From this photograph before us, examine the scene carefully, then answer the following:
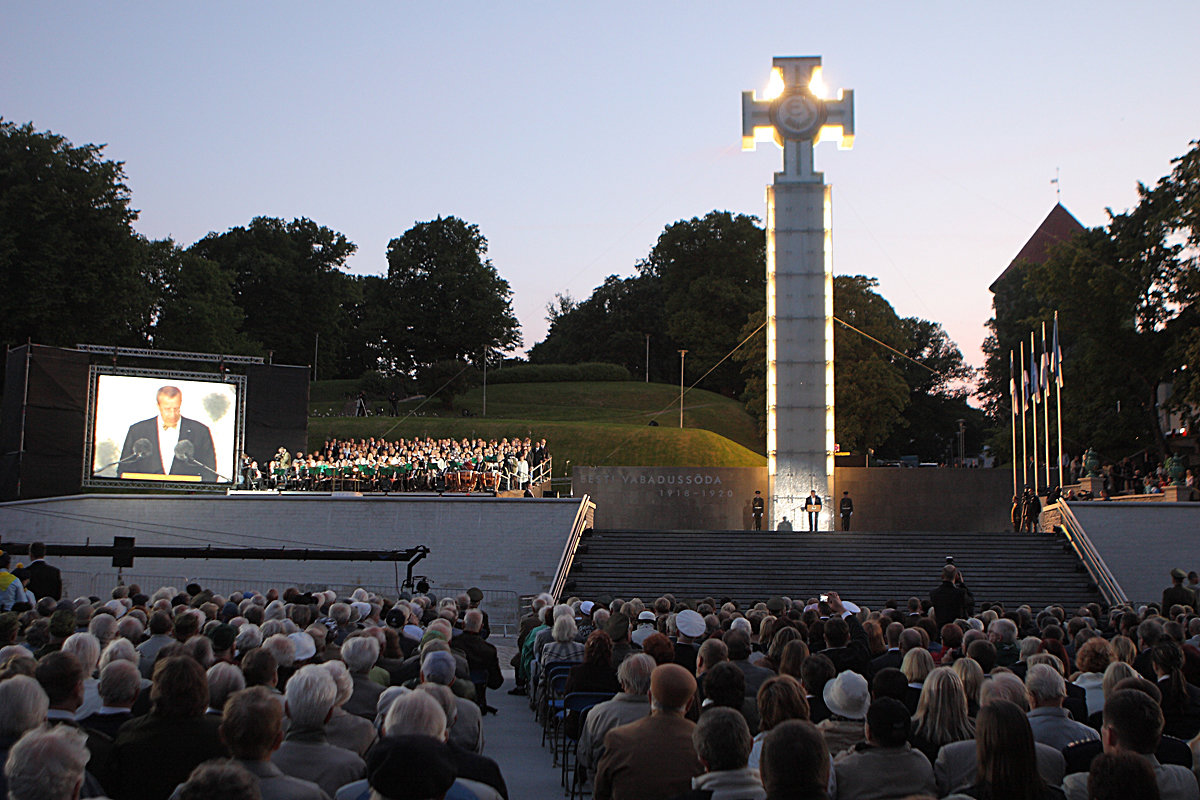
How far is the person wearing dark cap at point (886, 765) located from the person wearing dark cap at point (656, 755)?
0.63m

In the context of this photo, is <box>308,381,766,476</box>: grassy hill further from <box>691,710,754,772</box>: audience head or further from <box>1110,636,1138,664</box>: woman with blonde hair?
<box>691,710,754,772</box>: audience head

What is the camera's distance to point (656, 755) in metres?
4.76

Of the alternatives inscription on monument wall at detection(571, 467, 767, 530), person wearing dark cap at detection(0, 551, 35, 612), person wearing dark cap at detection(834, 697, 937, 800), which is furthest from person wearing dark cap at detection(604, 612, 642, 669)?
inscription on monument wall at detection(571, 467, 767, 530)

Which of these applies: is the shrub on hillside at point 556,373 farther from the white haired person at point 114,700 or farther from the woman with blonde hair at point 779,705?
the woman with blonde hair at point 779,705

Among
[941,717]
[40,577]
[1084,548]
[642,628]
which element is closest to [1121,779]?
[941,717]

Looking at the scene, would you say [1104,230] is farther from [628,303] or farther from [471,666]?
[628,303]

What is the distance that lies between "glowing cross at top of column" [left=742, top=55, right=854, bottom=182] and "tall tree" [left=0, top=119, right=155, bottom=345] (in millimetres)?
20179

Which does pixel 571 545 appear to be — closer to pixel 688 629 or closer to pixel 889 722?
pixel 688 629

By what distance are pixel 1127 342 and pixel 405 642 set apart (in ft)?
99.0

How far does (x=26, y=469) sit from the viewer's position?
1080 inches

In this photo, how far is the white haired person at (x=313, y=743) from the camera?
4.46 m

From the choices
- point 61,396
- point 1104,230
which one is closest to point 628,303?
point 1104,230

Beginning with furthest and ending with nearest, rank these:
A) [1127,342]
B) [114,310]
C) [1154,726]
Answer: [114,310] < [1127,342] < [1154,726]

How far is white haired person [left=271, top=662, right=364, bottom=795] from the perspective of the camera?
446 centimetres
